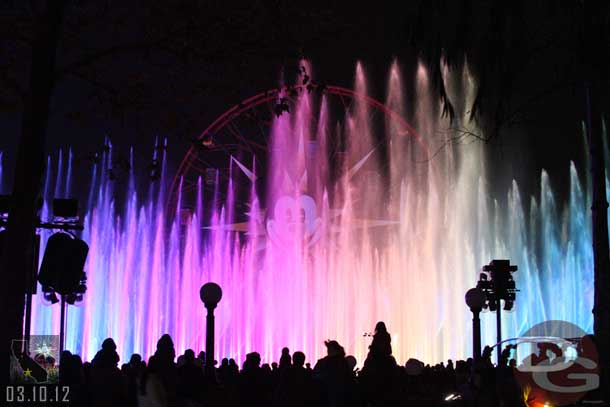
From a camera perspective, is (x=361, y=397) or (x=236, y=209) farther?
(x=236, y=209)

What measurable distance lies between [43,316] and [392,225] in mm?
15117

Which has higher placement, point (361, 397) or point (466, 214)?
point (466, 214)

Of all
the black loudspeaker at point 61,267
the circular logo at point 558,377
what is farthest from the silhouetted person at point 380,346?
the black loudspeaker at point 61,267

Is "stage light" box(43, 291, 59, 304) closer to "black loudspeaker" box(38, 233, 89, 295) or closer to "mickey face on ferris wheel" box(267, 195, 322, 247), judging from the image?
"black loudspeaker" box(38, 233, 89, 295)

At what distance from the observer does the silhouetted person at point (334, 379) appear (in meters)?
8.34

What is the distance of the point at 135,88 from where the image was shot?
10.5 m

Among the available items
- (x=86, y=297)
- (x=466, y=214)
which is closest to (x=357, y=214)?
(x=466, y=214)

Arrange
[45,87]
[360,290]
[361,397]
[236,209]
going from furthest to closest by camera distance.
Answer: [236,209] < [360,290] < [45,87] < [361,397]

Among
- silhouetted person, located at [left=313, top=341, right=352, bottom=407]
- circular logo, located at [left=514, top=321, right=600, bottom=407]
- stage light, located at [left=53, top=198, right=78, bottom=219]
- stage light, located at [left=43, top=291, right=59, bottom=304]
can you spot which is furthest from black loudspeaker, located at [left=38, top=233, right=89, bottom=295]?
stage light, located at [left=43, top=291, right=59, bottom=304]

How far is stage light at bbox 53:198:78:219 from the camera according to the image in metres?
11.4

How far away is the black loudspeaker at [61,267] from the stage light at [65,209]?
327 centimetres

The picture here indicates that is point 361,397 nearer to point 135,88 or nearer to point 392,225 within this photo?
point 135,88

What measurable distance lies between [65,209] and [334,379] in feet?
15.9

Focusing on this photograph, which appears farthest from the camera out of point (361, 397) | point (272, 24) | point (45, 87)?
point (272, 24)
